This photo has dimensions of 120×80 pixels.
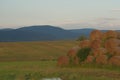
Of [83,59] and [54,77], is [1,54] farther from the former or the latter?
[54,77]

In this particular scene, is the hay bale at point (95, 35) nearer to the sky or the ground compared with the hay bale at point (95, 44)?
nearer to the sky

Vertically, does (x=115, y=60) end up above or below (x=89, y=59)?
above

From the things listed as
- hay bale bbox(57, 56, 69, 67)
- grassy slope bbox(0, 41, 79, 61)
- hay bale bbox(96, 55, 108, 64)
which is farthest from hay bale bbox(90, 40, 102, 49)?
grassy slope bbox(0, 41, 79, 61)

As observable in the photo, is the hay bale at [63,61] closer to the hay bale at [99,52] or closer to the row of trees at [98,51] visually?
the row of trees at [98,51]

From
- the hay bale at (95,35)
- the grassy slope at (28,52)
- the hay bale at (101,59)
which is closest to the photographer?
the hay bale at (101,59)

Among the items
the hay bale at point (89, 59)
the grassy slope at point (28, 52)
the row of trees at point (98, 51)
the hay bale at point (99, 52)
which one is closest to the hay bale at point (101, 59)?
the row of trees at point (98, 51)

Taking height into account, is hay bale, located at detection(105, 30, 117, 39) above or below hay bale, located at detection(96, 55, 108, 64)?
above

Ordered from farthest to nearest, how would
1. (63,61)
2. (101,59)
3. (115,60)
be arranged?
1. (63,61)
2. (101,59)
3. (115,60)

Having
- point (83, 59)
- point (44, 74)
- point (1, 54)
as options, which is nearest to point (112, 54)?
point (83, 59)

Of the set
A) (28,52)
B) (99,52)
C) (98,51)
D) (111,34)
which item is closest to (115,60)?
(99,52)

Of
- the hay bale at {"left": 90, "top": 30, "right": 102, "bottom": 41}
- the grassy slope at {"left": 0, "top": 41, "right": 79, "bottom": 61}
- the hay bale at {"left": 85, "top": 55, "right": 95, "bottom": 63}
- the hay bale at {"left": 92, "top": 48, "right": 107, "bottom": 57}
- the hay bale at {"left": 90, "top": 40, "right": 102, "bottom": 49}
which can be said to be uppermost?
the hay bale at {"left": 90, "top": 30, "right": 102, "bottom": 41}

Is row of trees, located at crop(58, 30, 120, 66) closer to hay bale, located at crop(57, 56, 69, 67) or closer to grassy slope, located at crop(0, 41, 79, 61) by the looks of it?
hay bale, located at crop(57, 56, 69, 67)

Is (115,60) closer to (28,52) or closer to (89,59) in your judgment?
(89,59)

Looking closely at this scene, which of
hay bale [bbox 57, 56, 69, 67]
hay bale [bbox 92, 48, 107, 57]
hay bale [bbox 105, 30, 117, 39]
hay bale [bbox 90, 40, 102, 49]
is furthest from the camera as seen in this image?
hay bale [bbox 105, 30, 117, 39]
